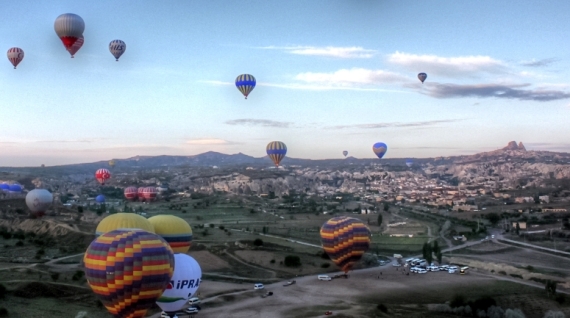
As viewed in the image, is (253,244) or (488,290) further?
(253,244)

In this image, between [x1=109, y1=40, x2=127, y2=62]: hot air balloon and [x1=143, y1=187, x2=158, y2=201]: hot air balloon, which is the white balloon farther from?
[x1=143, y1=187, x2=158, y2=201]: hot air balloon

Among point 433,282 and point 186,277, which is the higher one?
point 186,277

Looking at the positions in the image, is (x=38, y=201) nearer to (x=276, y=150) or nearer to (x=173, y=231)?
(x=276, y=150)

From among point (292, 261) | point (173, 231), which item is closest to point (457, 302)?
point (292, 261)

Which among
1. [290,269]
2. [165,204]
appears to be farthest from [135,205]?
[290,269]

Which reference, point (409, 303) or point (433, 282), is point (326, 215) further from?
point (409, 303)
